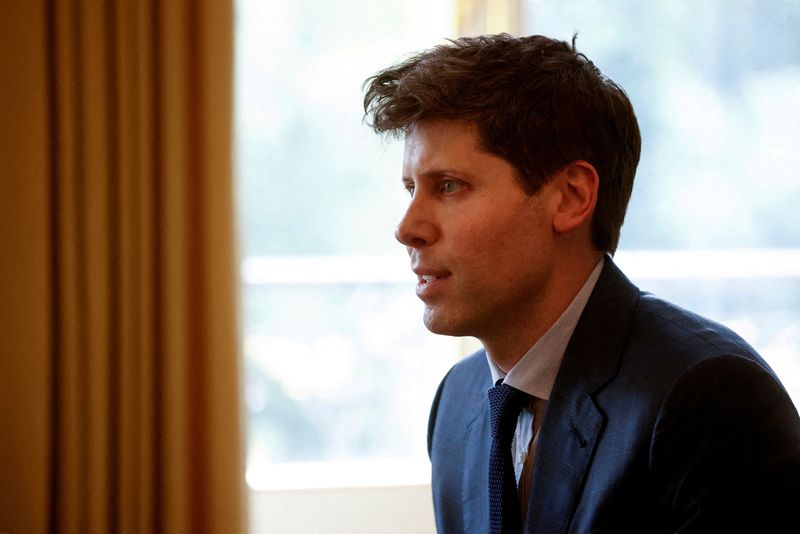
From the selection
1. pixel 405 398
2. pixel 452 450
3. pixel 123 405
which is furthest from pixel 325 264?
pixel 452 450

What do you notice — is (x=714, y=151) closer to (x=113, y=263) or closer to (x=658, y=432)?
(x=113, y=263)

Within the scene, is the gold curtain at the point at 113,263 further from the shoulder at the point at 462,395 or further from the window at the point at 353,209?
the shoulder at the point at 462,395

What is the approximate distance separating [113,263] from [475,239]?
1709mm

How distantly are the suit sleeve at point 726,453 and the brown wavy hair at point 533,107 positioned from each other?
0.38 meters

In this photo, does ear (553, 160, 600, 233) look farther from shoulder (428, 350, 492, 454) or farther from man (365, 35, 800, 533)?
shoulder (428, 350, 492, 454)

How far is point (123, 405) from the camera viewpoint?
104 inches

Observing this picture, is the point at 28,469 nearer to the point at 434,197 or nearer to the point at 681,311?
the point at 434,197

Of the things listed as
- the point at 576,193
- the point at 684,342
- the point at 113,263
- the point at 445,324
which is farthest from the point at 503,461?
the point at 113,263

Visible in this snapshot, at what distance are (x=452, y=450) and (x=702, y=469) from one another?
57 cm

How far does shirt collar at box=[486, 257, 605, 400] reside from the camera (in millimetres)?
1331

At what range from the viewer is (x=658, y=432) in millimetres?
1089

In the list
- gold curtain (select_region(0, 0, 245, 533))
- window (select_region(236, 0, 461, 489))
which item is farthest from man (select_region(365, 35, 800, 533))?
window (select_region(236, 0, 461, 489))

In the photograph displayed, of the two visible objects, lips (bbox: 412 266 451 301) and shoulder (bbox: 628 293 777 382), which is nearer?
shoulder (bbox: 628 293 777 382)

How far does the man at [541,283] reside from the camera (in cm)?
116
